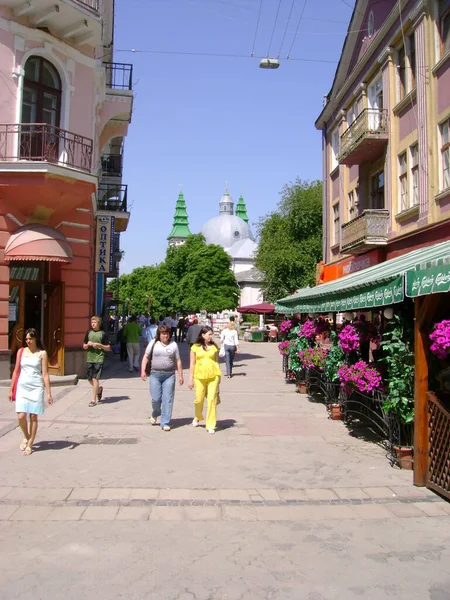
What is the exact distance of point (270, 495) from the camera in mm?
5844

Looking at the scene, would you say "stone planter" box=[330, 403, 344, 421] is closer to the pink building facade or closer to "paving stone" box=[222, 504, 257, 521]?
"paving stone" box=[222, 504, 257, 521]

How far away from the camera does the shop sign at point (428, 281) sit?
17.0 feet

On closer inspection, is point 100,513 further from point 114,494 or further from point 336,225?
point 336,225

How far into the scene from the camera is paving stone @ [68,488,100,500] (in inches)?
222

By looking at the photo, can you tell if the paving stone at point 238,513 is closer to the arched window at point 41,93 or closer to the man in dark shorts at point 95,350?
the man in dark shorts at point 95,350

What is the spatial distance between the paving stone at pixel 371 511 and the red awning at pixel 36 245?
994 centimetres

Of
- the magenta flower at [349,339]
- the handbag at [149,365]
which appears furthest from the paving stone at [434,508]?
the handbag at [149,365]

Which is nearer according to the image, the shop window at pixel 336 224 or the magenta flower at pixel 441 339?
the magenta flower at pixel 441 339

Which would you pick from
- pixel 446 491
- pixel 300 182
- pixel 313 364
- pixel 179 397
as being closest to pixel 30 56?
pixel 179 397

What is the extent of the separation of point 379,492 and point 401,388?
50.7 inches

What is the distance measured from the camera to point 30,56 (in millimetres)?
13711

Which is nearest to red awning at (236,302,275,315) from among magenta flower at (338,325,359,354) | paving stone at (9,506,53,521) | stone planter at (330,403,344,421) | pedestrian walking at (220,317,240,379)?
pedestrian walking at (220,317,240,379)

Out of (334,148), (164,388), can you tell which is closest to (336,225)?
(334,148)

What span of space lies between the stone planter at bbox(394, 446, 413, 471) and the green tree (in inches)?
1243
